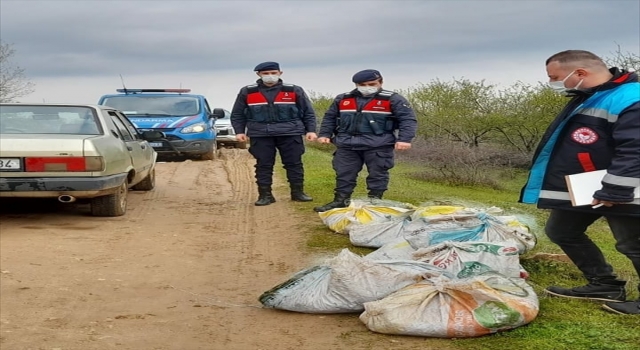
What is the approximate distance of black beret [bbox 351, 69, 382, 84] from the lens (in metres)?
8.00

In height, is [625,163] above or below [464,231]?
above

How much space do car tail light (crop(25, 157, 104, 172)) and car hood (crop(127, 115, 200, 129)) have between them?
7.20 m

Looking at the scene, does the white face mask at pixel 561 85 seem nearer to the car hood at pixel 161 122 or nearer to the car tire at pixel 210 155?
the car hood at pixel 161 122

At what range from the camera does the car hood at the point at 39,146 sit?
7.23 m

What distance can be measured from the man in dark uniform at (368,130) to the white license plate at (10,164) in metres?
3.21

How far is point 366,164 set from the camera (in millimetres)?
8336

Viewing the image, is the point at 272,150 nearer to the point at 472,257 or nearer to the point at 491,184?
the point at 472,257

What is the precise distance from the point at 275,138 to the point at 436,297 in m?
5.31

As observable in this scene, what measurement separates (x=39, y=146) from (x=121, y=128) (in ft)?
6.00

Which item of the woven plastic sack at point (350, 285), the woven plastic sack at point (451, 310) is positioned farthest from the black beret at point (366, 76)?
the woven plastic sack at point (451, 310)

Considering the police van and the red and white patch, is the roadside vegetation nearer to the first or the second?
the red and white patch

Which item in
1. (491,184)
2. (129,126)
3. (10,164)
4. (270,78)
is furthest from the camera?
(491,184)

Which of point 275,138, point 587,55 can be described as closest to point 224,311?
point 587,55

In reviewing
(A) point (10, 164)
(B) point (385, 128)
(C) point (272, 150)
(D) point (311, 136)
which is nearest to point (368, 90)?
(B) point (385, 128)
